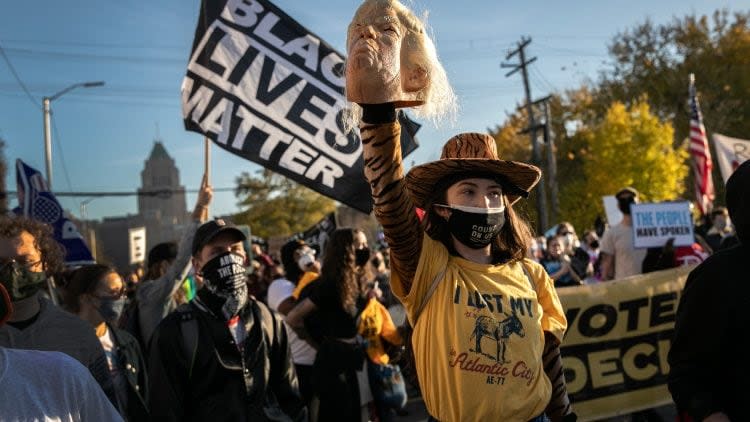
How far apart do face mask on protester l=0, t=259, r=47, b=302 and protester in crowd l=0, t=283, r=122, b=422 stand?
1612mm

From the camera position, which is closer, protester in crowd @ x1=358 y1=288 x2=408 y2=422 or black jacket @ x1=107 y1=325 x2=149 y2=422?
black jacket @ x1=107 y1=325 x2=149 y2=422

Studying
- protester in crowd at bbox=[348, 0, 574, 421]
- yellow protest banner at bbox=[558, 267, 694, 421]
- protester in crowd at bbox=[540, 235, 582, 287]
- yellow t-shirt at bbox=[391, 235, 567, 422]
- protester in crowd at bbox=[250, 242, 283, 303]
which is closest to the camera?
protester in crowd at bbox=[348, 0, 574, 421]

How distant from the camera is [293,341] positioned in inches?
213

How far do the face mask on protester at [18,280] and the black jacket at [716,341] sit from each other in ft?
8.92

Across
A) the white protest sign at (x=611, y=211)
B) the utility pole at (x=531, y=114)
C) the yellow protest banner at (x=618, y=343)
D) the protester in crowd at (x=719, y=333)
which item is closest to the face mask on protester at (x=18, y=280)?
the protester in crowd at (x=719, y=333)

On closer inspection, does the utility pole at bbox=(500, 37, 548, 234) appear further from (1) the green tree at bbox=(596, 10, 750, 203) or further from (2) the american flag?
(2) the american flag

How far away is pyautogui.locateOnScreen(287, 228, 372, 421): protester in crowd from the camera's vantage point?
187 inches

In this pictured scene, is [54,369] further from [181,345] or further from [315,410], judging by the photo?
[315,410]

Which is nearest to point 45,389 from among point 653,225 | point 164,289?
point 164,289

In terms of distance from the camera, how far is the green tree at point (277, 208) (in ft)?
161

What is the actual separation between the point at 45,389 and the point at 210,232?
2.36 metres

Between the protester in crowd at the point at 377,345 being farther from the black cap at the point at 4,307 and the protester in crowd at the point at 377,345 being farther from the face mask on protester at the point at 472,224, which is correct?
the black cap at the point at 4,307

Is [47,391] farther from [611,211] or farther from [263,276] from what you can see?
[611,211]

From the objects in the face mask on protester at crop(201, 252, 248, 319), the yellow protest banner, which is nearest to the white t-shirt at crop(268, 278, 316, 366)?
the face mask on protester at crop(201, 252, 248, 319)
